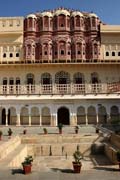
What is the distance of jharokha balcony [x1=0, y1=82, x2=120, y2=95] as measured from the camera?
103 ft

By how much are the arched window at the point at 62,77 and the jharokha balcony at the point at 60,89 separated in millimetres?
1462

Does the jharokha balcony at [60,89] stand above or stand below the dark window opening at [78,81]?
below

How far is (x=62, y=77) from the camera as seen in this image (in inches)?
1369

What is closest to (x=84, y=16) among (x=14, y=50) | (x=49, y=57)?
(x=49, y=57)

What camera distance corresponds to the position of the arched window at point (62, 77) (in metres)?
34.7

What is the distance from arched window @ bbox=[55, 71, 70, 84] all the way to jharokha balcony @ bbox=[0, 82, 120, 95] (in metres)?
1.46

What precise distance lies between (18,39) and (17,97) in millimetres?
10057

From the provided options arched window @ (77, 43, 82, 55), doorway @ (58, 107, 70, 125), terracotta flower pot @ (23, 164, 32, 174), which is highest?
arched window @ (77, 43, 82, 55)

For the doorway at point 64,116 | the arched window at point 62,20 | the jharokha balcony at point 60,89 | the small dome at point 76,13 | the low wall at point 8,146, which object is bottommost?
the low wall at point 8,146

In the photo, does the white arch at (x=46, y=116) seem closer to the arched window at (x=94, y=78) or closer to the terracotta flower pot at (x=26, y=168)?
the arched window at (x=94, y=78)

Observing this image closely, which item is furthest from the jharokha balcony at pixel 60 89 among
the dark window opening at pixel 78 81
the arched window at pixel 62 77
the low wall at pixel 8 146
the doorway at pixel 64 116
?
the low wall at pixel 8 146

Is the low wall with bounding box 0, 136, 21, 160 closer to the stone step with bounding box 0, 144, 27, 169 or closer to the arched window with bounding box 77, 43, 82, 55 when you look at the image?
the stone step with bounding box 0, 144, 27, 169

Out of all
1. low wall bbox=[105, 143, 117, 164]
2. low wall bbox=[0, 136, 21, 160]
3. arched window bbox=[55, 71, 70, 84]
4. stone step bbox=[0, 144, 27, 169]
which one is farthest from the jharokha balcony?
stone step bbox=[0, 144, 27, 169]

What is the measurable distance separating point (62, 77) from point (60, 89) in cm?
278
